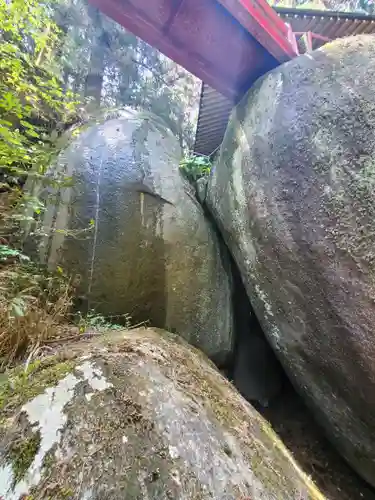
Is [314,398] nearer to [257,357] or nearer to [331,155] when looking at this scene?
[257,357]

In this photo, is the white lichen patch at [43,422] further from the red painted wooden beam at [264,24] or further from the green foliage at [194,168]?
the green foliage at [194,168]

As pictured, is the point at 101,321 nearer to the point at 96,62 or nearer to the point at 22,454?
the point at 22,454

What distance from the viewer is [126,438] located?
162 centimetres

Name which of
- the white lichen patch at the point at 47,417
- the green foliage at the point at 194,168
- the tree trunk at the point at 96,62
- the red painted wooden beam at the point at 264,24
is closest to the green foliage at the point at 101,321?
the white lichen patch at the point at 47,417

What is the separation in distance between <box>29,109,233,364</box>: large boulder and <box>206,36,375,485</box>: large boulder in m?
0.62

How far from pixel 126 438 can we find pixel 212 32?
11.1 ft

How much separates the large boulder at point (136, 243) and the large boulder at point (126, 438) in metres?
1.62

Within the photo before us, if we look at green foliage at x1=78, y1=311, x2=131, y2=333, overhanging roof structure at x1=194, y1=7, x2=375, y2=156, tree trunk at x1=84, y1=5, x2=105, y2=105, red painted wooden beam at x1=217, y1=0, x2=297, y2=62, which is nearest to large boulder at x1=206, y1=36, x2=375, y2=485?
red painted wooden beam at x1=217, y1=0, x2=297, y2=62

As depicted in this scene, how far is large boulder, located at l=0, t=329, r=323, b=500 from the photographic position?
1.44 meters

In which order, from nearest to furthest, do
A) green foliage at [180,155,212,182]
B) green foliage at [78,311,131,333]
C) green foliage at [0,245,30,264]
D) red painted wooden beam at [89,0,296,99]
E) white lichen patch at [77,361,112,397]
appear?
white lichen patch at [77,361,112,397]
green foliage at [0,245,30,264]
red painted wooden beam at [89,0,296,99]
green foliage at [78,311,131,333]
green foliage at [180,155,212,182]

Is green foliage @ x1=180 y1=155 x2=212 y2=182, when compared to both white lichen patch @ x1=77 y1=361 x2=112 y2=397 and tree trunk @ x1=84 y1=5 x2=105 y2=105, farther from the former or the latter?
white lichen patch @ x1=77 y1=361 x2=112 y2=397

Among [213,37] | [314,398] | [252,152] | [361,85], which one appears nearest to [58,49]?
[213,37]

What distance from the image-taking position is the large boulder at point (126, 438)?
1443 mm

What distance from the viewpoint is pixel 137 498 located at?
55.4 inches
